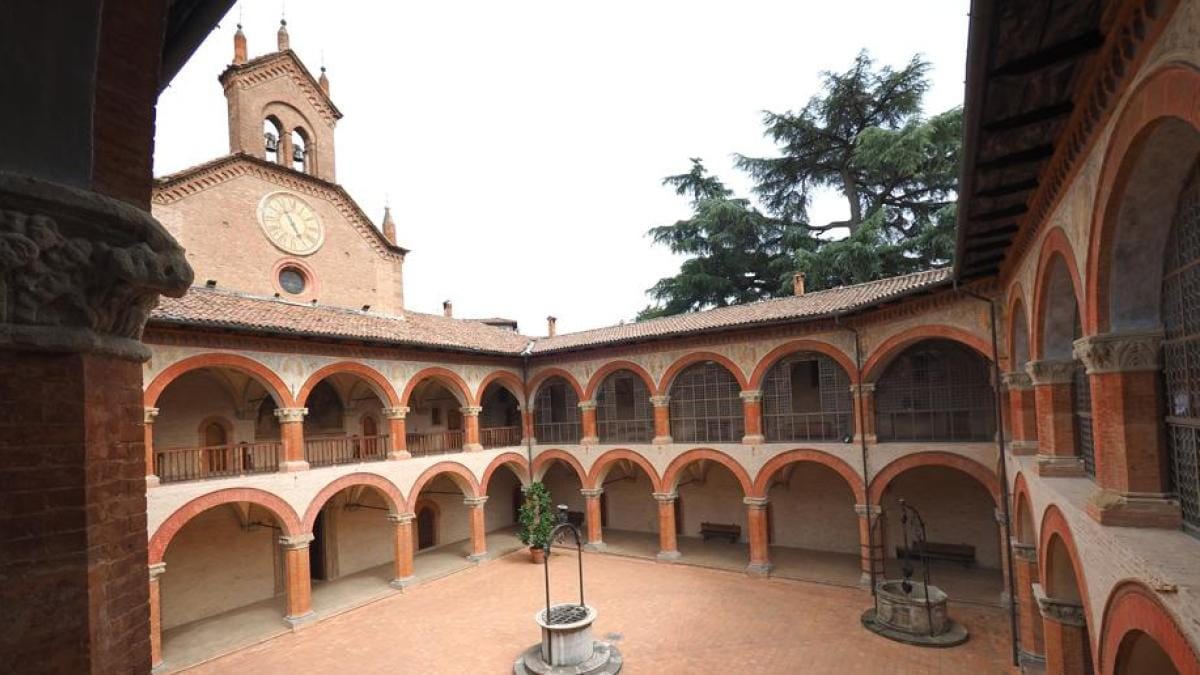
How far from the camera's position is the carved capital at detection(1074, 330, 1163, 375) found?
14.8 feet

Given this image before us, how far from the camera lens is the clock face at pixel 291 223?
→ 615 inches

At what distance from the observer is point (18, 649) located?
7.24 feet

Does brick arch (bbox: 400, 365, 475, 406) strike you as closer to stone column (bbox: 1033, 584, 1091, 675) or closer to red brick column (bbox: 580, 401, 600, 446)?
red brick column (bbox: 580, 401, 600, 446)

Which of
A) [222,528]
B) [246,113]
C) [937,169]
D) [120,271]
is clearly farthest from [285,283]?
[937,169]

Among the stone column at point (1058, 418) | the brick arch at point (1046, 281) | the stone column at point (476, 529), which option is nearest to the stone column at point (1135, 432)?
the brick arch at point (1046, 281)

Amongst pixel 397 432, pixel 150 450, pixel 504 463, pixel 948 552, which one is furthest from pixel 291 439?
pixel 948 552

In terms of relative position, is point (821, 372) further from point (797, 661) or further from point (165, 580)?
point (165, 580)

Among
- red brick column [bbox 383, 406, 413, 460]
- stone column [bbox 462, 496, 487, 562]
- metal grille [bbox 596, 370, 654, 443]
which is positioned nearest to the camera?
red brick column [bbox 383, 406, 413, 460]

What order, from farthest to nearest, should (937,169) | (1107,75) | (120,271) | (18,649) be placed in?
(937,169)
(1107,75)
(120,271)
(18,649)

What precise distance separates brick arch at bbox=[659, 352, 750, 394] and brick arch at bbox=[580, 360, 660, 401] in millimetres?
362

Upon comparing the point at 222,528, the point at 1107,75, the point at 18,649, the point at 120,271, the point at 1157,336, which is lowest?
the point at 222,528

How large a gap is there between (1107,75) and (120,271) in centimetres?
588

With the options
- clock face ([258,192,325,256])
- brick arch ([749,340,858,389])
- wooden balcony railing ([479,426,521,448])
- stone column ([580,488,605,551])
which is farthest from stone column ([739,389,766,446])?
clock face ([258,192,325,256])

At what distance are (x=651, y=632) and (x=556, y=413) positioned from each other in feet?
35.1
